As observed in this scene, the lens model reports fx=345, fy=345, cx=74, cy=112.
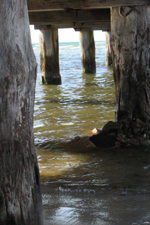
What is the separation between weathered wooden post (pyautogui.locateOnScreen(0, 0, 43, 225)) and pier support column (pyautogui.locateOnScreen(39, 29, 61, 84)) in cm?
874

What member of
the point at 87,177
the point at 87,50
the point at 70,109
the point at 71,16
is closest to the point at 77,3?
the point at 87,177

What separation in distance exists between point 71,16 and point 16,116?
6.75 meters

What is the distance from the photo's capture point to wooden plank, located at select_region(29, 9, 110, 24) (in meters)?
8.12

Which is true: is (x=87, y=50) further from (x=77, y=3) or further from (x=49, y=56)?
(x=77, y=3)

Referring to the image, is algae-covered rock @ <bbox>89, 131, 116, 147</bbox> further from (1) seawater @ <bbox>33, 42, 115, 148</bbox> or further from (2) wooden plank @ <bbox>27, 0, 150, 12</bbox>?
(2) wooden plank @ <bbox>27, 0, 150, 12</bbox>

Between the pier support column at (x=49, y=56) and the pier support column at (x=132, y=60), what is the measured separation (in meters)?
6.33

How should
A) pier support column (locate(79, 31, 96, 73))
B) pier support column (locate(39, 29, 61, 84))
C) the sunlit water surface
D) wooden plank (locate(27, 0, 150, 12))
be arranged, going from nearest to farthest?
the sunlit water surface, wooden plank (locate(27, 0, 150, 12)), pier support column (locate(39, 29, 61, 84)), pier support column (locate(79, 31, 96, 73))

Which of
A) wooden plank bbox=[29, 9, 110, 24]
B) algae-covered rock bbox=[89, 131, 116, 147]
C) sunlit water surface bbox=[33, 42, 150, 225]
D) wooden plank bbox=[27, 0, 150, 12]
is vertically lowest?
sunlit water surface bbox=[33, 42, 150, 225]

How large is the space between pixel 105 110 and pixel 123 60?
2418 mm

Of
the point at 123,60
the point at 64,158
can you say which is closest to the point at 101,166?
the point at 64,158

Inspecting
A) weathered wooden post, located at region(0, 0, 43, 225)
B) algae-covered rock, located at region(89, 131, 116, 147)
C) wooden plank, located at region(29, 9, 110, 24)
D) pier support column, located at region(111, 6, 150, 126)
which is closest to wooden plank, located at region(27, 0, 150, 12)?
pier support column, located at region(111, 6, 150, 126)

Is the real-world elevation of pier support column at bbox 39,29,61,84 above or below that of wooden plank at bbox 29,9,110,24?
below

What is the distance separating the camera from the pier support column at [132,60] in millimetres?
4527

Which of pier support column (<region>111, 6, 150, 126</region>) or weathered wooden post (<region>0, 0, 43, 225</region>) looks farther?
pier support column (<region>111, 6, 150, 126</region>)
